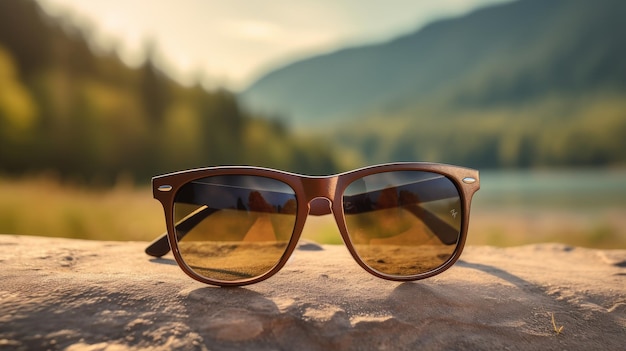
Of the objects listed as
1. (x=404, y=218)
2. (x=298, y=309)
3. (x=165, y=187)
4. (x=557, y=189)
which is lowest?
(x=298, y=309)

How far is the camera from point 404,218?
56.2 inches

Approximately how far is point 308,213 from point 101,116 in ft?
64.8

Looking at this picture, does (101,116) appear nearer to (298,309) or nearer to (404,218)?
(404,218)

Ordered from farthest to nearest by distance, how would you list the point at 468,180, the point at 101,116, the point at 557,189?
the point at 557,189, the point at 101,116, the point at 468,180

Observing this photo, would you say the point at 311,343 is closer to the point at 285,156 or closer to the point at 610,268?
the point at 610,268

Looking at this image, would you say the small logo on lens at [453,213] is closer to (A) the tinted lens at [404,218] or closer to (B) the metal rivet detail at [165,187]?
(A) the tinted lens at [404,218]

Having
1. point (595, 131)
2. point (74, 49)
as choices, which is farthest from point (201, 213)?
point (595, 131)

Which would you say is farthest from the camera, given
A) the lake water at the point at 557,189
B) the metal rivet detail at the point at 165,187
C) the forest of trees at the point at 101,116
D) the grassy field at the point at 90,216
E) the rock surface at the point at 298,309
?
the lake water at the point at 557,189

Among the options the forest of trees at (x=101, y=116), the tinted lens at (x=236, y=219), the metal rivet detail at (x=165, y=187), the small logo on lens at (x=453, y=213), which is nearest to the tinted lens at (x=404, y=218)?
the small logo on lens at (x=453, y=213)

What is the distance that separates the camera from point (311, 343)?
2.90ft

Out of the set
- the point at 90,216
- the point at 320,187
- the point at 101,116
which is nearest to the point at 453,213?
the point at 320,187

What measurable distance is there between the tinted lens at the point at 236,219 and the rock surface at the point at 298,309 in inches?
3.9

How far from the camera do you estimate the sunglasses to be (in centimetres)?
127

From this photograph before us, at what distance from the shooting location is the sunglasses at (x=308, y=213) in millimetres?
1274
